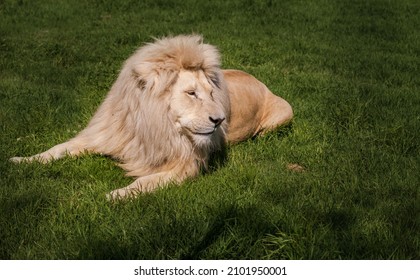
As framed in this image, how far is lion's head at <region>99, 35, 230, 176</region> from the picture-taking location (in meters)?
3.55

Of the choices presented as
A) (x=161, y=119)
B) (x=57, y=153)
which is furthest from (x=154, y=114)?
(x=57, y=153)

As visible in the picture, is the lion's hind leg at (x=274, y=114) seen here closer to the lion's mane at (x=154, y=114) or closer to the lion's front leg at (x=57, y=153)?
the lion's mane at (x=154, y=114)

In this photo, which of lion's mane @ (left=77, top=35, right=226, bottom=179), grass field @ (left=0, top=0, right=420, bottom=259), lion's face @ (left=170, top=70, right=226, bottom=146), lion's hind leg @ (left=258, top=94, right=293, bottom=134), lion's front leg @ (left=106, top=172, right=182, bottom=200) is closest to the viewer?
grass field @ (left=0, top=0, right=420, bottom=259)

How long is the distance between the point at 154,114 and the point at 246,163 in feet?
3.06

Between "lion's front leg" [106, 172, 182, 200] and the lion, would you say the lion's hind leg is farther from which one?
"lion's front leg" [106, 172, 182, 200]

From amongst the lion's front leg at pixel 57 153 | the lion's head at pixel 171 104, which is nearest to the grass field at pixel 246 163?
the lion's front leg at pixel 57 153

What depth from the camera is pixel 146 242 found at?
2689 mm

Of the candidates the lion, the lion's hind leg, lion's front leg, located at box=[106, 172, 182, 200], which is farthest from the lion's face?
the lion's hind leg

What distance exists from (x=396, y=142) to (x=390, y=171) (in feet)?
2.38

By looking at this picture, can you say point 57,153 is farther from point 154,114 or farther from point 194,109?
point 194,109

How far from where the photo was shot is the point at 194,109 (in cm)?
351

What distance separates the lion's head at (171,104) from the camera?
3553 mm
